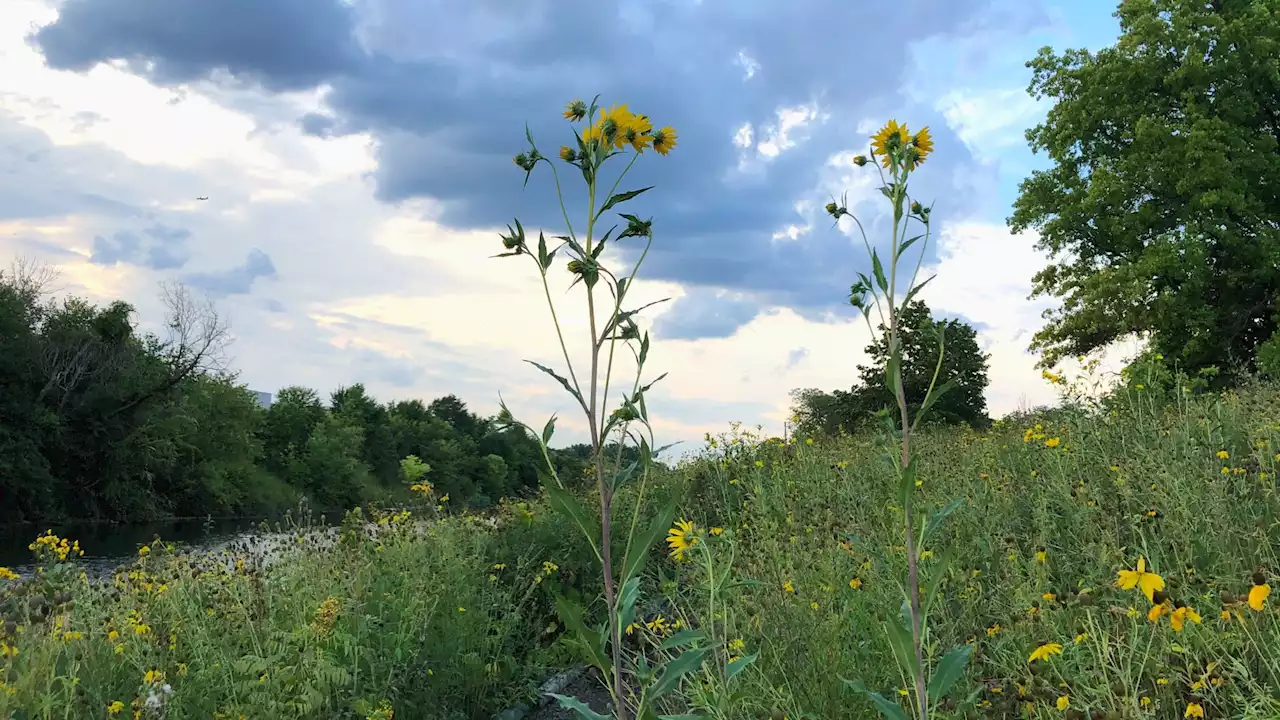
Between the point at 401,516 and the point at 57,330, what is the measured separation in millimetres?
29019

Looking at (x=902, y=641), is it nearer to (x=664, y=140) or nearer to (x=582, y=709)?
(x=582, y=709)

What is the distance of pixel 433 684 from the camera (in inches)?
155

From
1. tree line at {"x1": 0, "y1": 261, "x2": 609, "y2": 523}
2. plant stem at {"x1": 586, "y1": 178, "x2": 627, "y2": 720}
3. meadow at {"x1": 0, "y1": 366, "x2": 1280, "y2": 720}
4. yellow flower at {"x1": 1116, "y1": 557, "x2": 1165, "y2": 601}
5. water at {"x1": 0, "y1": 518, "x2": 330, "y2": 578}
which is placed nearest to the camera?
plant stem at {"x1": 586, "y1": 178, "x2": 627, "y2": 720}

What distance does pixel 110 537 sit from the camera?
2411 cm

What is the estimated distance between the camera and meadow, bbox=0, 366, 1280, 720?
246cm

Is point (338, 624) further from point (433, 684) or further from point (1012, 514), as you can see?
point (1012, 514)

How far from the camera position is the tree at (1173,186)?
50.9 ft

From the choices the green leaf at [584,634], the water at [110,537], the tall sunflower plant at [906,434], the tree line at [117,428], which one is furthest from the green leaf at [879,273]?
the tree line at [117,428]

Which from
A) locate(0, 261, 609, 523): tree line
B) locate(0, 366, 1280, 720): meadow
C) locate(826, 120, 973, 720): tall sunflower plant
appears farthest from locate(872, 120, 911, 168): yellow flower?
locate(0, 261, 609, 523): tree line

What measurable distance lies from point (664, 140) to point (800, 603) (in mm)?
2011

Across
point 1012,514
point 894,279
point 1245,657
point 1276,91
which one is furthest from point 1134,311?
point 894,279

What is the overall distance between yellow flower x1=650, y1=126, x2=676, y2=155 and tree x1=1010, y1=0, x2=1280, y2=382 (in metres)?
16.1

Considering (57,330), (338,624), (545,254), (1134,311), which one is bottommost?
(338,624)

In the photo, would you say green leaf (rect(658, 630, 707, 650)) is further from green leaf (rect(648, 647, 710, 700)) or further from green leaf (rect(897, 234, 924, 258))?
green leaf (rect(897, 234, 924, 258))
